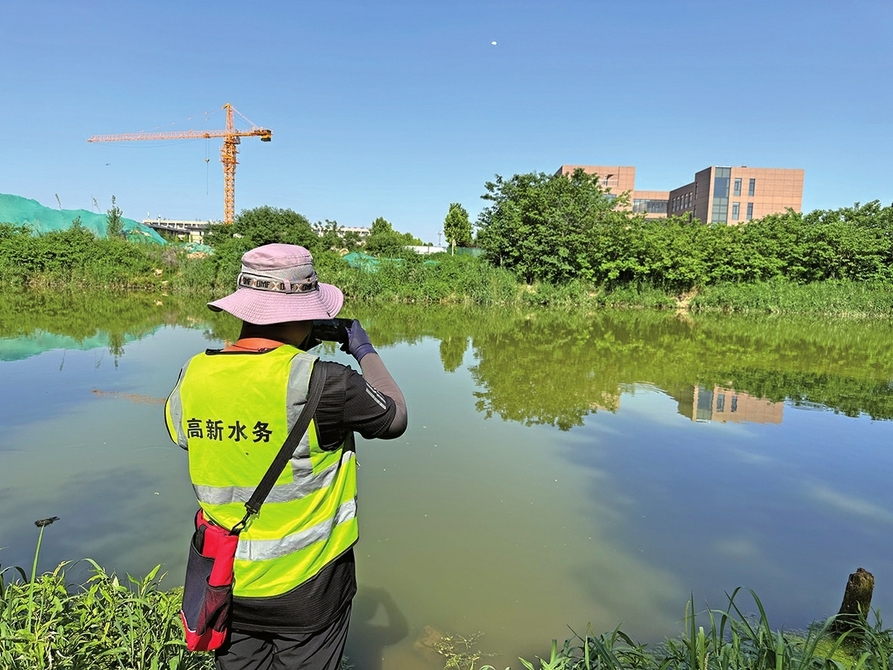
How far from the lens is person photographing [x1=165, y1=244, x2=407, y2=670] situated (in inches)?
49.3

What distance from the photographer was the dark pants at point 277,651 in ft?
4.56

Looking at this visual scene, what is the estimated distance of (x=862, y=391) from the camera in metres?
7.82

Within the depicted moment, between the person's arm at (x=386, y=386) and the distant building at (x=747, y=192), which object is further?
the distant building at (x=747, y=192)

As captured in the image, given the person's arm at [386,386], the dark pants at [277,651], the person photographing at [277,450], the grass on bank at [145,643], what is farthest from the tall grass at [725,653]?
the person's arm at [386,386]

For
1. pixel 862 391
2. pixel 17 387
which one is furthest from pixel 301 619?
pixel 862 391

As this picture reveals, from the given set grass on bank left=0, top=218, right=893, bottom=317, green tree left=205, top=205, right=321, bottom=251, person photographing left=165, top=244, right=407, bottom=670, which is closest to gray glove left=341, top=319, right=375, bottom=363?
person photographing left=165, top=244, right=407, bottom=670

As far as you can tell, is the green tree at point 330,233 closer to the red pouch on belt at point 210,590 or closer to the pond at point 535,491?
the pond at point 535,491

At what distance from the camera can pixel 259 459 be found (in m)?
1.28

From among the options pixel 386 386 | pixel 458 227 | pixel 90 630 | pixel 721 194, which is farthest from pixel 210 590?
pixel 721 194

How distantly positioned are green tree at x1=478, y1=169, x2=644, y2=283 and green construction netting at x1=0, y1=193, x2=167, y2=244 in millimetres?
14189

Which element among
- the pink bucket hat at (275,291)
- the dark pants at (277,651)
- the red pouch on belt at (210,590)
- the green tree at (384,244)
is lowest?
the dark pants at (277,651)

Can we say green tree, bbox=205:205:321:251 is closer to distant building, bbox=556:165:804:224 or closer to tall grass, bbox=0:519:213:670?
tall grass, bbox=0:519:213:670

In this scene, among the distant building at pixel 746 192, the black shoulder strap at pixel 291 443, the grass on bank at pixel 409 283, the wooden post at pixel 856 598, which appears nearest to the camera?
the black shoulder strap at pixel 291 443

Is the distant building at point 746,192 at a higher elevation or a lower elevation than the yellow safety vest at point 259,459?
higher
